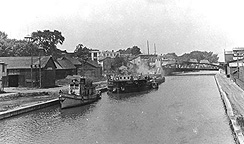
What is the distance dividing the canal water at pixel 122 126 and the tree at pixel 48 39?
194 feet

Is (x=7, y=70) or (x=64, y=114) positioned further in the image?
(x=7, y=70)

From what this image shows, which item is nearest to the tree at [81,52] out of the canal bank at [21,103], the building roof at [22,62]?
the building roof at [22,62]

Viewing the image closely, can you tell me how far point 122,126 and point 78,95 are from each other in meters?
13.5

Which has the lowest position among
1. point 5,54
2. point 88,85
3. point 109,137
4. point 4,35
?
point 109,137

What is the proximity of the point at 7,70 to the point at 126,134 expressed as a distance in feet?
125

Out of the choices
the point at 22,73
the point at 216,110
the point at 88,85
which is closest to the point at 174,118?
the point at 216,110

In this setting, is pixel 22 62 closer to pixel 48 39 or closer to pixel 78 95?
pixel 78 95

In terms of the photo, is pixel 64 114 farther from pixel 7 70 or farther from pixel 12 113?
pixel 7 70

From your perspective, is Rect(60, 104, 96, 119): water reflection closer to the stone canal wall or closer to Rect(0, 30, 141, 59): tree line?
the stone canal wall

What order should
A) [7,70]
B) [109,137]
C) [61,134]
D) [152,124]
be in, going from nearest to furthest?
[109,137] → [61,134] → [152,124] → [7,70]

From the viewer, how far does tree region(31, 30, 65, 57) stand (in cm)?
8919

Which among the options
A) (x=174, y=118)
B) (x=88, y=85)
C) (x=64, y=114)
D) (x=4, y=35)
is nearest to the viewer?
(x=174, y=118)

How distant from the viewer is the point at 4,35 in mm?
91875

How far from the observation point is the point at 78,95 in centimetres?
3691
